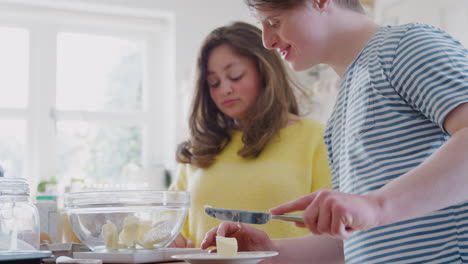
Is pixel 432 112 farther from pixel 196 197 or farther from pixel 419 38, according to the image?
pixel 196 197

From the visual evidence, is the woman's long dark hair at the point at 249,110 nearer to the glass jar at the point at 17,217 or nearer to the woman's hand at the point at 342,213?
the glass jar at the point at 17,217

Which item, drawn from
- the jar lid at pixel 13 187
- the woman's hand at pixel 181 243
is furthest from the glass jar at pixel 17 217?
the woman's hand at pixel 181 243

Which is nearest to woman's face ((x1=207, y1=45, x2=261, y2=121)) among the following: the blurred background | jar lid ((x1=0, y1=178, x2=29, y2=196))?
jar lid ((x1=0, y1=178, x2=29, y2=196))

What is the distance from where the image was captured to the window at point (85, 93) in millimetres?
3420

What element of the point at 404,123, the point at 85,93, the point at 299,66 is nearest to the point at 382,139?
the point at 404,123

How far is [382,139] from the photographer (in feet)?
2.81

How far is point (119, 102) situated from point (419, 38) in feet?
10.1

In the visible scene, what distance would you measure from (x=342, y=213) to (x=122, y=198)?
435mm

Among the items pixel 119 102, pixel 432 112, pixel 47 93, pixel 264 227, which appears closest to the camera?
pixel 432 112

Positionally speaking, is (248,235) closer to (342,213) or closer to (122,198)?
(122,198)

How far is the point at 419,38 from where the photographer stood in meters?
0.78

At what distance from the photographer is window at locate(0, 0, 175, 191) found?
342 cm

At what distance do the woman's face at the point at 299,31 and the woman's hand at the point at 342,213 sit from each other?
1.20 feet

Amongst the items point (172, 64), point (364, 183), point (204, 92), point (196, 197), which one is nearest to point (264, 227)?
point (196, 197)
